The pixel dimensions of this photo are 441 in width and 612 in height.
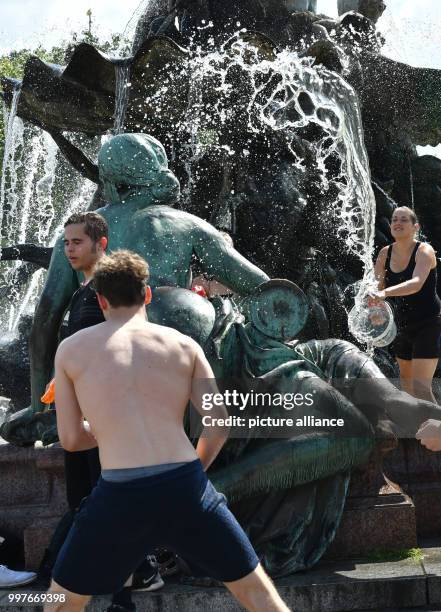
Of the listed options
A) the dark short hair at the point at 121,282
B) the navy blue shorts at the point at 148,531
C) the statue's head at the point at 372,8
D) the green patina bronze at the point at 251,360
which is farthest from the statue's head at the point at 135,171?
the statue's head at the point at 372,8

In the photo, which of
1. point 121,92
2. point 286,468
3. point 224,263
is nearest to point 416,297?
point 224,263

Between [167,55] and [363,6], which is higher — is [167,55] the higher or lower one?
the lower one

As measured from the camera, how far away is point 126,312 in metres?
3.34

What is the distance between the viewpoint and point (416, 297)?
659 cm

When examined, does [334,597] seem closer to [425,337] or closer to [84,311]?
[84,311]

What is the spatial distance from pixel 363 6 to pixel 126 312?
831cm

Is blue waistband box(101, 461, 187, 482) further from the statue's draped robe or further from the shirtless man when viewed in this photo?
the statue's draped robe

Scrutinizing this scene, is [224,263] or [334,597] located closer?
[334,597]

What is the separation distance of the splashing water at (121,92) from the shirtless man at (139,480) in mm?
5581

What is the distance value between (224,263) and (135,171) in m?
0.68

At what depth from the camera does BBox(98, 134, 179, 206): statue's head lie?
5371 millimetres

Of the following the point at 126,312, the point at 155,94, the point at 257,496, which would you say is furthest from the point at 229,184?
the point at 126,312

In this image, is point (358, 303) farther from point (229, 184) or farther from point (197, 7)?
point (197, 7)

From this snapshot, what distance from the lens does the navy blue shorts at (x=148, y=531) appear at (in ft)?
10.2
